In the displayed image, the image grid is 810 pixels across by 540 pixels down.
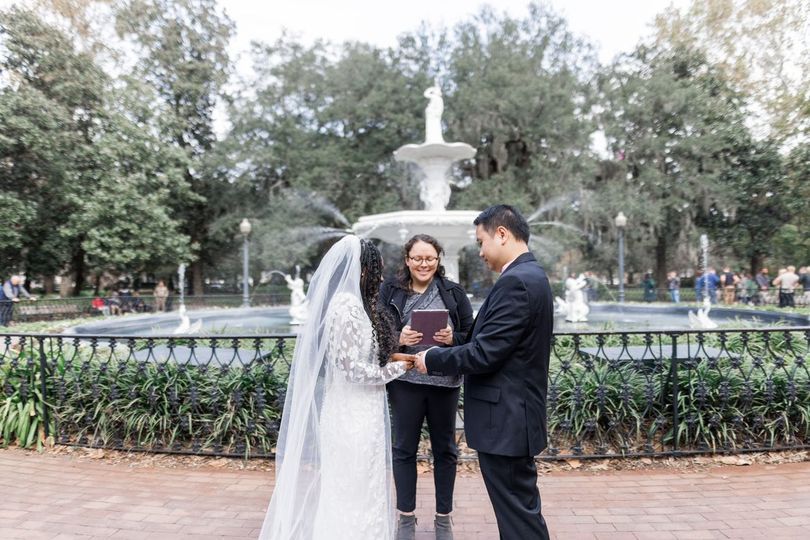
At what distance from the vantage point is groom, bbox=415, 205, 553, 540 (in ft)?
8.29

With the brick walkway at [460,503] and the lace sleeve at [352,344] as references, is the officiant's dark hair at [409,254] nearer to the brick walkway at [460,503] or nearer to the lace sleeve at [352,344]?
the lace sleeve at [352,344]

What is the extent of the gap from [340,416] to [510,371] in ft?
3.13

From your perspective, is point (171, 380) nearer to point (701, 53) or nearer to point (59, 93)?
point (59, 93)

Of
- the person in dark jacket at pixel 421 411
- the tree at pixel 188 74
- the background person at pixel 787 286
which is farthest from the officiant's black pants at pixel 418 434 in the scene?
the tree at pixel 188 74

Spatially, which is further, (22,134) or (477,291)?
(477,291)

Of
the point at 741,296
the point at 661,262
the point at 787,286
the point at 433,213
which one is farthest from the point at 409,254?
the point at 661,262

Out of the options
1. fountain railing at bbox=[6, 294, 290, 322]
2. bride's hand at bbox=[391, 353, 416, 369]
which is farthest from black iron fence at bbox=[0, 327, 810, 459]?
fountain railing at bbox=[6, 294, 290, 322]

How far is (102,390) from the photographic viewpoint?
5.07 metres

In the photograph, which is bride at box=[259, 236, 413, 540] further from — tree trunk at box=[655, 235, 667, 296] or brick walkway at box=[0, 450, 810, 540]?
tree trunk at box=[655, 235, 667, 296]

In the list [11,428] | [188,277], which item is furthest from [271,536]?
[188,277]

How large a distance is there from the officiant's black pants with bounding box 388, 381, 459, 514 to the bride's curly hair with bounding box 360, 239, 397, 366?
1.29 feet

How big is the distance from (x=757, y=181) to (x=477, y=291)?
14.5m

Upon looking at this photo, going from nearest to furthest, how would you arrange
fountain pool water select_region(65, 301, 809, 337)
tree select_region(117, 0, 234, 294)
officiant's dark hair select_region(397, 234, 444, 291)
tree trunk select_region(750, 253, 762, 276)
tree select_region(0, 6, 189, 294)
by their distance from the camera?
officiant's dark hair select_region(397, 234, 444, 291) → fountain pool water select_region(65, 301, 809, 337) → tree select_region(0, 6, 189, 294) → tree select_region(117, 0, 234, 294) → tree trunk select_region(750, 253, 762, 276)

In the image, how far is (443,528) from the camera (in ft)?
10.7
